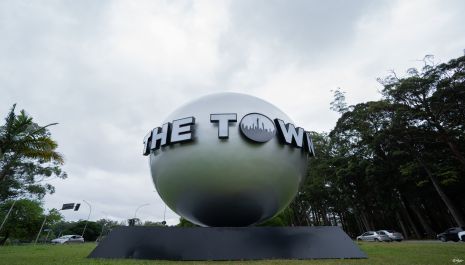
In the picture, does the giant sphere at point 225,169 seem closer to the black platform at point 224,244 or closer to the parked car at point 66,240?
the black platform at point 224,244

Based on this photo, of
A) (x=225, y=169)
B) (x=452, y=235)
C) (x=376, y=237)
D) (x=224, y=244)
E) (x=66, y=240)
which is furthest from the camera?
(x=66, y=240)

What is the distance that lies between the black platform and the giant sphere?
1064mm

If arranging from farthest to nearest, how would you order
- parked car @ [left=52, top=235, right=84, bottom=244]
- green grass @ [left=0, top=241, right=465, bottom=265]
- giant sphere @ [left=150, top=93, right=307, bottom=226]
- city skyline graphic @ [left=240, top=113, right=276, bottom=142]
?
parked car @ [left=52, top=235, right=84, bottom=244]
city skyline graphic @ [left=240, top=113, right=276, bottom=142]
giant sphere @ [left=150, top=93, right=307, bottom=226]
green grass @ [left=0, top=241, right=465, bottom=265]

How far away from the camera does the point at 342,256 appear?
8.85 metres

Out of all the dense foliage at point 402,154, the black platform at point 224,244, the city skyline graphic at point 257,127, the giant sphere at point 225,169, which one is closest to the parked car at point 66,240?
the dense foliage at point 402,154

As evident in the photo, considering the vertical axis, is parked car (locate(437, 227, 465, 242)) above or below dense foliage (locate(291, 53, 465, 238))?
below

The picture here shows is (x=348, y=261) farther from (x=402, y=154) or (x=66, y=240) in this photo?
(x=66, y=240)

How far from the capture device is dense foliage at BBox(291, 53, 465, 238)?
85.0 ft

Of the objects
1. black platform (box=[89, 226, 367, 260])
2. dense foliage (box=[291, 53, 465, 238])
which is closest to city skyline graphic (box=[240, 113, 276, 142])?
black platform (box=[89, 226, 367, 260])

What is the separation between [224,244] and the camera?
8.67 meters

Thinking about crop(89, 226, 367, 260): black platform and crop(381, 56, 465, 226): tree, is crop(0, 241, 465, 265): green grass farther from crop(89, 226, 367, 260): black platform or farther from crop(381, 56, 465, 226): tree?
crop(381, 56, 465, 226): tree

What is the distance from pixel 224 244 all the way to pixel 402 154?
91.8ft

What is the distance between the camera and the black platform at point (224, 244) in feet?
28.1

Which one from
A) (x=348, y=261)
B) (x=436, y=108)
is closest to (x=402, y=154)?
(x=436, y=108)
